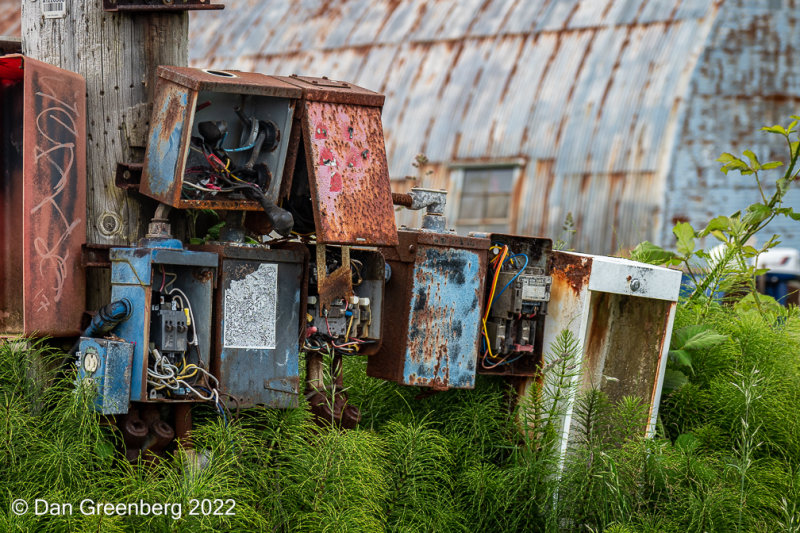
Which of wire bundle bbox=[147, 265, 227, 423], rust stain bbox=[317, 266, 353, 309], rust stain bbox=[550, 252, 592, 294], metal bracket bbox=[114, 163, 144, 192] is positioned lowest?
wire bundle bbox=[147, 265, 227, 423]

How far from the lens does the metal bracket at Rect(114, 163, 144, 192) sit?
4625 mm

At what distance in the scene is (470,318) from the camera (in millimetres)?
5074

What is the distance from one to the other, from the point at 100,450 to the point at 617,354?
2933mm

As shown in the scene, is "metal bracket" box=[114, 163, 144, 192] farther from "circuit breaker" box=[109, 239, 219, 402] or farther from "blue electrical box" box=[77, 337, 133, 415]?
"blue electrical box" box=[77, 337, 133, 415]

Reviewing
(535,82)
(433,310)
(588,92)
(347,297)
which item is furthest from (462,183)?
(347,297)

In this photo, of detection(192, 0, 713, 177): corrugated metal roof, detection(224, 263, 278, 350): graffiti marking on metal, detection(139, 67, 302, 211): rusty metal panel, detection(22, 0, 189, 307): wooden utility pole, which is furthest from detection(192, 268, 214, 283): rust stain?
detection(192, 0, 713, 177): corrugated metal roof

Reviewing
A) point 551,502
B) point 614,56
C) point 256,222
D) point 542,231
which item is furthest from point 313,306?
point 614,56

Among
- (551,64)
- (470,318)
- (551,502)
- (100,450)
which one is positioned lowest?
(551,502)

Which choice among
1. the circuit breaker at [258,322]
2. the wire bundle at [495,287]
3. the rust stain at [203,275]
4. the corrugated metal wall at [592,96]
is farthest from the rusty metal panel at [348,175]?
the corrugated metal wall at [592,96]

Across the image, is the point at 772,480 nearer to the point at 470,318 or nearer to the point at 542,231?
the point at 470,318

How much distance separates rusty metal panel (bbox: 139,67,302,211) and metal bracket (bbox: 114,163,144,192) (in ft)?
0.26

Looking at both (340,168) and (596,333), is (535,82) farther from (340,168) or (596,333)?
(340,168)

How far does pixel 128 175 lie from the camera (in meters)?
4.65

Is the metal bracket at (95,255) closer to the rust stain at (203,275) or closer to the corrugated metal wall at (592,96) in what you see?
the rust stain at (203,275)
